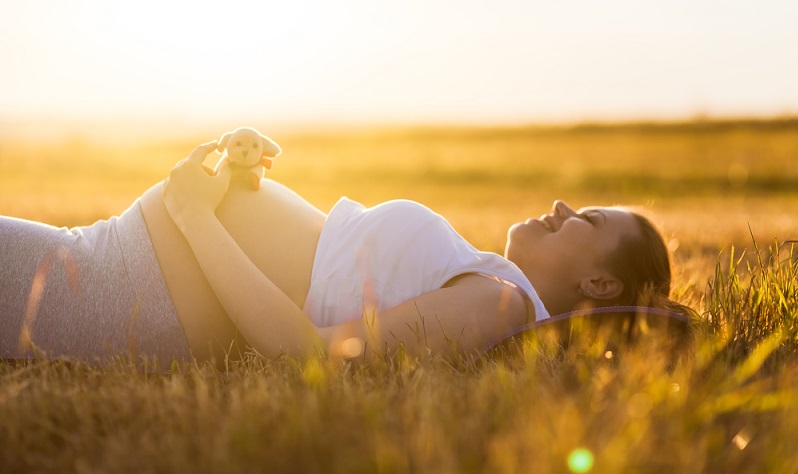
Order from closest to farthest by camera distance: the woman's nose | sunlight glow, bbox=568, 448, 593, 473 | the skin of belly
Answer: sunlight glow, bbox=568, 448, 593, 473
the skin of belly
the woman's nose

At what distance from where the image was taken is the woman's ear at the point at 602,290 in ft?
9.89

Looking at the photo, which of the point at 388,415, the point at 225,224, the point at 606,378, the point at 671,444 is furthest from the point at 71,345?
the point at 671,444

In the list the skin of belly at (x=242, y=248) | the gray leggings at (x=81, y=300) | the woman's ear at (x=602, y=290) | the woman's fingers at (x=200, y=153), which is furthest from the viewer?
the woman's ear at (x=602, y=290)

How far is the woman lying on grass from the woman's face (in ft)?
0.83

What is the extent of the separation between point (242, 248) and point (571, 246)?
1.36 meters

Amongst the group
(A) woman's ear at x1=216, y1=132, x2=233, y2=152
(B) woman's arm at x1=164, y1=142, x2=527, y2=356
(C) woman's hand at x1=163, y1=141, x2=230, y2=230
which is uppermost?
(A) woman's ear at x1=216, y1=132, x2=233, y2=152

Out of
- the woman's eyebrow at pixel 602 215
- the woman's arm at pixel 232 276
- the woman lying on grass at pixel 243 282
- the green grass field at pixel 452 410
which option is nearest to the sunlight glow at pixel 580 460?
the green grass field at pixel 452 410

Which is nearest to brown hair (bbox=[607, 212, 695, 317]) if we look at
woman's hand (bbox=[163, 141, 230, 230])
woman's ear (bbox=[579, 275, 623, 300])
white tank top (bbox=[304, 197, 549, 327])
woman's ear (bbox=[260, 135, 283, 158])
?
woman's ear (bbox=[579, 275, 623, 300])

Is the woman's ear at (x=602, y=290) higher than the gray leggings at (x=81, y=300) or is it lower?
lower

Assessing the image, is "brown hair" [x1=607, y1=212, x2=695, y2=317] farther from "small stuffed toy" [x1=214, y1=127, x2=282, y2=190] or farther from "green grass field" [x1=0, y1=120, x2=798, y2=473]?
"small stuffed toy" [x1=214, y1=127, x2=282, y2=190]

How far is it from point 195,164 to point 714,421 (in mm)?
1983

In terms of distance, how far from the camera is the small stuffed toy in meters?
2.82

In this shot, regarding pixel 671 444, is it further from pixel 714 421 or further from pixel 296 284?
pixel 296 284

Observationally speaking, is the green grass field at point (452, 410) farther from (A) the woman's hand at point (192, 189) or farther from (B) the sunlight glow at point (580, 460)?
(A) the woman's hand at point (192, 189)
